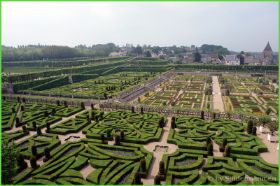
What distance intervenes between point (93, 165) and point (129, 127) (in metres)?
9.62

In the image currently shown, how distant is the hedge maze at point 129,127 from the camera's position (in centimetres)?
2734

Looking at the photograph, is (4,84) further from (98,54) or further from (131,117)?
(98,54)

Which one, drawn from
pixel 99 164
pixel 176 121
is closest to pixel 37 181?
pixel 99 164

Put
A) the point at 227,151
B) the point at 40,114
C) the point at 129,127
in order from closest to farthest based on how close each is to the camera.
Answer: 1. the point at 227,151
2. the point at 129,127
3. the point at 40,114

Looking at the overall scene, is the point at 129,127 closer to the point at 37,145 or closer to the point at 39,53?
the point at 37,145

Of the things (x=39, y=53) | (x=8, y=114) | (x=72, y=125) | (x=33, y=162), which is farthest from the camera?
(x=39, y=53)

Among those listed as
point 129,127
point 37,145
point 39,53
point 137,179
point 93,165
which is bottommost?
point 93,165

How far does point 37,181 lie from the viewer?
61.7 ft

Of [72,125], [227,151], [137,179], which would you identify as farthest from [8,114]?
[227,151]

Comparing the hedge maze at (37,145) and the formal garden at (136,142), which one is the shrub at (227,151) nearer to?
the formal garden at (136,142)

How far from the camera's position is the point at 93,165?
70.5ft

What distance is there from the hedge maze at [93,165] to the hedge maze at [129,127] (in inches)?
80.0

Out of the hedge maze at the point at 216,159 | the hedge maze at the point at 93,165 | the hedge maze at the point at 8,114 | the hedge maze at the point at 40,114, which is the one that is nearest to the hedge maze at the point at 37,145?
the hedge maze at the point at 93,165

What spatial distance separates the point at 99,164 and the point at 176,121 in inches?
572
